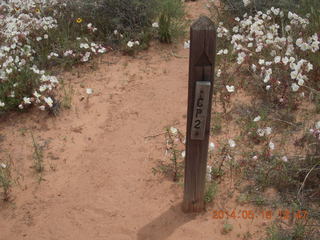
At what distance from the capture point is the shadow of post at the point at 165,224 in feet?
11.2

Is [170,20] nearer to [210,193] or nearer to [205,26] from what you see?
[210,193]

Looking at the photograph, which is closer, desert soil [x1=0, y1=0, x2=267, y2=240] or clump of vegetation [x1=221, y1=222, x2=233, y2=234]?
clump of vegetation [x1=221, y1=222, x2=233, y2=234]

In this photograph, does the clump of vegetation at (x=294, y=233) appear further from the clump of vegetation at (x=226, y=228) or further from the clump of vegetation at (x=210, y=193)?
the clump of vegetation at (x=210, y=193)

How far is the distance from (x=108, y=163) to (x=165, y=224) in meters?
1.05

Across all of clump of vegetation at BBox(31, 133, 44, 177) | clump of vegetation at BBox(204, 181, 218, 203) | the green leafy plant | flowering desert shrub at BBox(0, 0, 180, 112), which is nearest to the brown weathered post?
clump of vegetation at BBox(204, 181, 218, 203)

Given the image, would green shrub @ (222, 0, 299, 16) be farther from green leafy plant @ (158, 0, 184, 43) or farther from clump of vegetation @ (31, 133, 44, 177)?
clump of vegetation @ (31, 133, 44, 177)

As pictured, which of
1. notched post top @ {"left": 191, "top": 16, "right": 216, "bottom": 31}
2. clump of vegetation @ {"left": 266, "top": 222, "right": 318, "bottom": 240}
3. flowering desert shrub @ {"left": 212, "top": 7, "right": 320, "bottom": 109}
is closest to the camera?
notched post top @ {"left": 191, "top": 16, "right": 216, "bottom": 31}

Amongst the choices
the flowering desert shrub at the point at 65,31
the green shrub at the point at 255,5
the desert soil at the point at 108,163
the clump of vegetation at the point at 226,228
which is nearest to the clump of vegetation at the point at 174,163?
the desert soil at the point at 108,163

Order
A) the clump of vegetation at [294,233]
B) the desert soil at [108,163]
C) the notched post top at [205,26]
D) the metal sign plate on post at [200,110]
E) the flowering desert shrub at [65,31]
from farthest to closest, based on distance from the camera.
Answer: the flowering desert shrub at [65,31] → the desert soil at [108,163] → the clump of vegetation at [294,233] → the metal sign plate on post at [200,110] → the notched post top at [205,26]

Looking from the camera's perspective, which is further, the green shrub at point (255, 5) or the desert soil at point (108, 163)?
the green shrub at point (255, 5)

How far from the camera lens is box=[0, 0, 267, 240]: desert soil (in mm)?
3521

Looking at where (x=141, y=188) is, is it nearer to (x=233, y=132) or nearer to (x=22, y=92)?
(x=233, y=132)

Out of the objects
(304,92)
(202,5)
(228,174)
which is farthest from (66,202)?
(202,5)

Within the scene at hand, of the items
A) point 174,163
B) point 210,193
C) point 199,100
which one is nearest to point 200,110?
point 199,100
